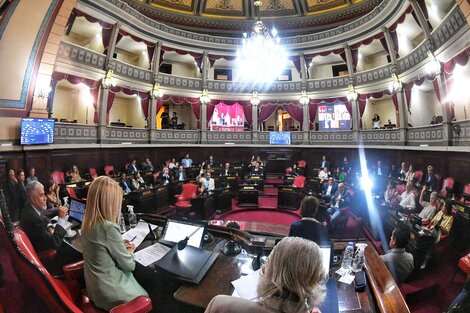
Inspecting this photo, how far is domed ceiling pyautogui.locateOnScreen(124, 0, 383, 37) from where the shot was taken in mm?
15188

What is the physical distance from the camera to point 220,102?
1616 cm

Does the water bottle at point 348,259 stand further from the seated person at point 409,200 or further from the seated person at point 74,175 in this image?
the seated person at point 74,175

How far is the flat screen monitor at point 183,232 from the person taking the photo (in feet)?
8.91

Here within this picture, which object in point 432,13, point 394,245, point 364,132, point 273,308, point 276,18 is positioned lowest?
point 394,245

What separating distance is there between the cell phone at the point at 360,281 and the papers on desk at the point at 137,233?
243 cm

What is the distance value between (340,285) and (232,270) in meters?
1.01

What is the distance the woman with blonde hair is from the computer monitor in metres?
1.82

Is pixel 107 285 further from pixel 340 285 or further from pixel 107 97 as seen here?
pixel 107 97

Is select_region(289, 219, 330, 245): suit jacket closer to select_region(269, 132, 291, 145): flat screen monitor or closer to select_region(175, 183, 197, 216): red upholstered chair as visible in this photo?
select_region(175, 183, 197, 216): red upholstered chair

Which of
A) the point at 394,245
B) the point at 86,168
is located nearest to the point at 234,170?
the point at 86,168

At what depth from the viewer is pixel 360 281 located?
2.10m

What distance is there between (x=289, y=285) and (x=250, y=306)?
0.73 feet

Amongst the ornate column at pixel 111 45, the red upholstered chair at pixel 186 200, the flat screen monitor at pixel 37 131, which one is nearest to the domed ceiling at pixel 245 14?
the ornate column at pixel 111 45

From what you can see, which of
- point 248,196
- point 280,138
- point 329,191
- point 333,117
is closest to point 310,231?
point 329,191
